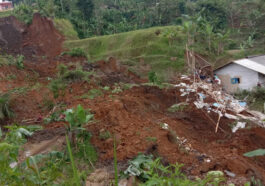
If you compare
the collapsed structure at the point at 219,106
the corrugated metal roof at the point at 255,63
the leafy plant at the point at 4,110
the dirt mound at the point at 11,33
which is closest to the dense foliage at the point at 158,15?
the dirt mound at the point at 11,33

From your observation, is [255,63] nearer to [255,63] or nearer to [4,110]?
[255,63]

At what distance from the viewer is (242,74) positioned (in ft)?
42.7

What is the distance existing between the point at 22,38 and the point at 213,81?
64.0 feet

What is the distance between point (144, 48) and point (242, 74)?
1001 cm

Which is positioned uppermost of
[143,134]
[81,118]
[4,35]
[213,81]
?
[4,35]

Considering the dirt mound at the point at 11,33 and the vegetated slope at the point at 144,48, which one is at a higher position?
the dirt mound at the point at 11,33

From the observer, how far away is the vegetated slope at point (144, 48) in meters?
19.5

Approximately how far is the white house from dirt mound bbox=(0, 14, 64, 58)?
1406 centimetres

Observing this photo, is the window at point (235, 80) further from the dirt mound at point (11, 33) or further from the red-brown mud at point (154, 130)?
the dirt mound at point (11, 33)

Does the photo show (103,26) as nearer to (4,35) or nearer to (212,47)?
(4,35)

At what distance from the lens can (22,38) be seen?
2431 cm

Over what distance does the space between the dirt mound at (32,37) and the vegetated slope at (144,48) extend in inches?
66.7

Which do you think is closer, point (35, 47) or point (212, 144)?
point (212, 144)

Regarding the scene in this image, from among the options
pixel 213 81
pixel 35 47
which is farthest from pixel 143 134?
pixel 35 47
